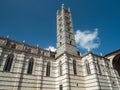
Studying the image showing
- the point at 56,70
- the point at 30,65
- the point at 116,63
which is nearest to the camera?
the point at 30,65

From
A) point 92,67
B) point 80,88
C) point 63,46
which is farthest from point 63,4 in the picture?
point 80,88

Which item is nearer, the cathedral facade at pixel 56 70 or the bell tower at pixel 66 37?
the cathedral facade at pixel 56 70

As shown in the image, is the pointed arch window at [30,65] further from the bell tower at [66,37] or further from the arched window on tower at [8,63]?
the bell tower at [66,37]

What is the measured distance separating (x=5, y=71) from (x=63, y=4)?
27973mm

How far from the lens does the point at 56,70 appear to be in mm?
23078

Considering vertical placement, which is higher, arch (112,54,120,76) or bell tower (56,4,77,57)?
bell tower (56,4,77,57)

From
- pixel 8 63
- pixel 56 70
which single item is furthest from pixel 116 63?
pixel 8 63

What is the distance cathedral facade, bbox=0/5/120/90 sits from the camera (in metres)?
18.5

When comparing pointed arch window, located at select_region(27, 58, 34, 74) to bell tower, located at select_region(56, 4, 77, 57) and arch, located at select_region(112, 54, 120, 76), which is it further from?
arch, located at select_region(112, 54, 120, 76)

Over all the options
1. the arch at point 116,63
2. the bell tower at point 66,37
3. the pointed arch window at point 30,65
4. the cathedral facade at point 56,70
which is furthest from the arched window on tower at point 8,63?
the arch at point 116,63

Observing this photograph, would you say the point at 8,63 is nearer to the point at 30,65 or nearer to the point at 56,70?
the point at 30,65

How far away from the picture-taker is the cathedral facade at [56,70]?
60.5 feet

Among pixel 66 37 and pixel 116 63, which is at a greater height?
pixel 66 37

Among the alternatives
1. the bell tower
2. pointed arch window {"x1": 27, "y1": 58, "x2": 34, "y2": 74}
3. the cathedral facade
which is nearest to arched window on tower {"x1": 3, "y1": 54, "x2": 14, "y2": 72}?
the cathedral facade
